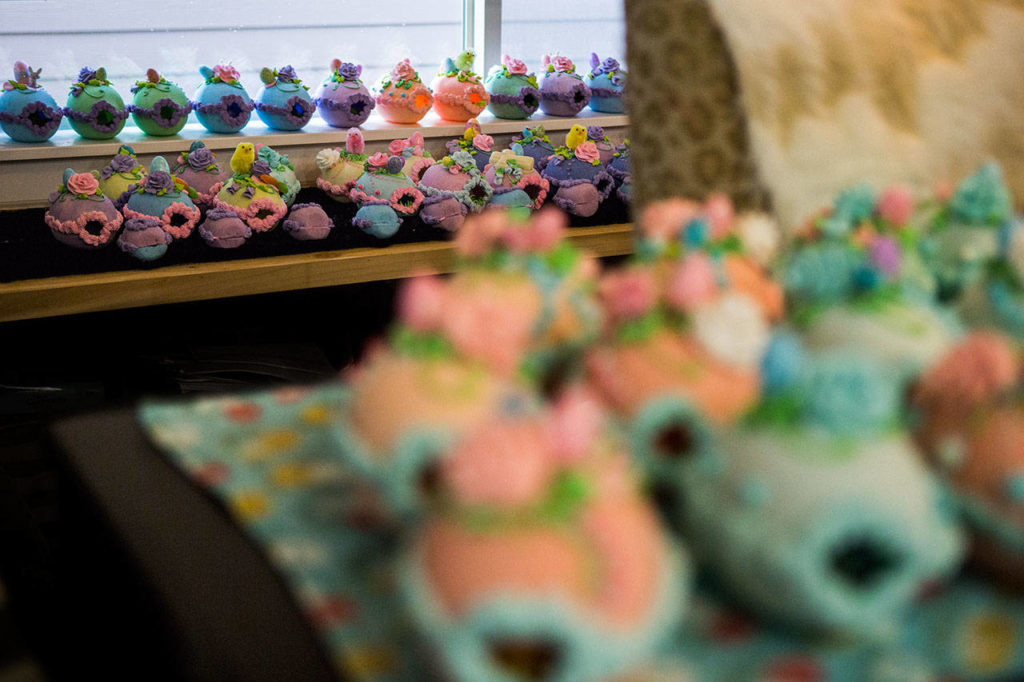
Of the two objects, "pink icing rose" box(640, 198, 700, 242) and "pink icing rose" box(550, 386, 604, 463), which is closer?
"pink icing rose" box(550, 386, 604, 463)

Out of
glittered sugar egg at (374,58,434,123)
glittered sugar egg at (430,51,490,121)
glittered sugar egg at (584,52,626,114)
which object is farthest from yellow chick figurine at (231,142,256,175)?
glittered sugar egg at (584,52,626,114)

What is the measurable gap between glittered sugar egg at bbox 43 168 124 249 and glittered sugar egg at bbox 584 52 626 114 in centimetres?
169

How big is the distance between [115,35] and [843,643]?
8.74 feet

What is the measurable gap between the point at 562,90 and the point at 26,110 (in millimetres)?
1566

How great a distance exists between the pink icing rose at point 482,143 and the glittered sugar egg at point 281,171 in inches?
21.3

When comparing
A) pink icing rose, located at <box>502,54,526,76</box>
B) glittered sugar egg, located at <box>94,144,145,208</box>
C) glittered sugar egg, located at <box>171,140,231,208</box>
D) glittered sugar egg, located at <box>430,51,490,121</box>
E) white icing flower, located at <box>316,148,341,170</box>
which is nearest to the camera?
glittered sugar egg, located at <box>94,144,145,208</box>

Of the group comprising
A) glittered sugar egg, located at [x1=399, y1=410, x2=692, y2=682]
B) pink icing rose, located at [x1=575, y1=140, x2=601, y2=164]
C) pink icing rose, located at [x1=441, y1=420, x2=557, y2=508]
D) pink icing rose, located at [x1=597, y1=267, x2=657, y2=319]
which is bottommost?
glittered sugar egg, located at [x1=399, y1=410, x2=692, y2=682]

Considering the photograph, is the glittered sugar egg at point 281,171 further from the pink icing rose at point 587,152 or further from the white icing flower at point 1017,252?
the white icing flower at point 1017,252

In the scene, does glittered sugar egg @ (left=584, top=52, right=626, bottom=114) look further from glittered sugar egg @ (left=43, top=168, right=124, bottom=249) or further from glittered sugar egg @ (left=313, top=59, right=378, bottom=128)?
glittered sugar egg @ (left=43, top=168, right=124, bottom=249)

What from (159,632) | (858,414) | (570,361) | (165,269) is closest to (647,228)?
(570,361)

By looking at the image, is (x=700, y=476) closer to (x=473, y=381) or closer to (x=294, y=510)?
(x=473, y=381)

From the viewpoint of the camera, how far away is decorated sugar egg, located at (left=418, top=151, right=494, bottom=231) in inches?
96.0

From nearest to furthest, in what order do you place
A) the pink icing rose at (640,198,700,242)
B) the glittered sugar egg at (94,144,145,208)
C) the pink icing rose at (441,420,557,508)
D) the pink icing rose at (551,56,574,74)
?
the pink icing rose at (441,420,557,508) → the pink icing rose at (640,198,700,242) → the glittered sugar egg at (94,144,145,208) → the pink icing rose at (551,56,574,74)

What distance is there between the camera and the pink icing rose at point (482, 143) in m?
2.70
